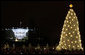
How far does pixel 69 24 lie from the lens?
12469mm

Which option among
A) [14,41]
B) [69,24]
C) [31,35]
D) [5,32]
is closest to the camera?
[69,24]

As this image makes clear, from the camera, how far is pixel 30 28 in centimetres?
2378

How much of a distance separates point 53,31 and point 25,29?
3.47 metres

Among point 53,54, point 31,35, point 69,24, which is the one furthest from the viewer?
point 31,35

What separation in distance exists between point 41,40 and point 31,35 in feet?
5.47

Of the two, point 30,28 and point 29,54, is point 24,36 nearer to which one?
point 30,28

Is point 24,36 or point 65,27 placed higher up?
point 65,27

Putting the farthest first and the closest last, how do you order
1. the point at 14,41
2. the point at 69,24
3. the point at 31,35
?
the point at 31,35 → the point at 14,41 → the point at 69,24

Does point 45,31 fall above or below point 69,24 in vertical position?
below

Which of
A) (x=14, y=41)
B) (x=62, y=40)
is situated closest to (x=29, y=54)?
(x=62, y=40)

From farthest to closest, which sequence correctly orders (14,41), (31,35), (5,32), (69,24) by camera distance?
(31,35)
(5,32)
(14,41)
(69,24)

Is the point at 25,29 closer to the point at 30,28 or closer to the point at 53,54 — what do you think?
the point at 30,28

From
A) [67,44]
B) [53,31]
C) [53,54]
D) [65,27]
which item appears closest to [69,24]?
[65,27]

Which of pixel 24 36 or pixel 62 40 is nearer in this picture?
pixel 62 40
